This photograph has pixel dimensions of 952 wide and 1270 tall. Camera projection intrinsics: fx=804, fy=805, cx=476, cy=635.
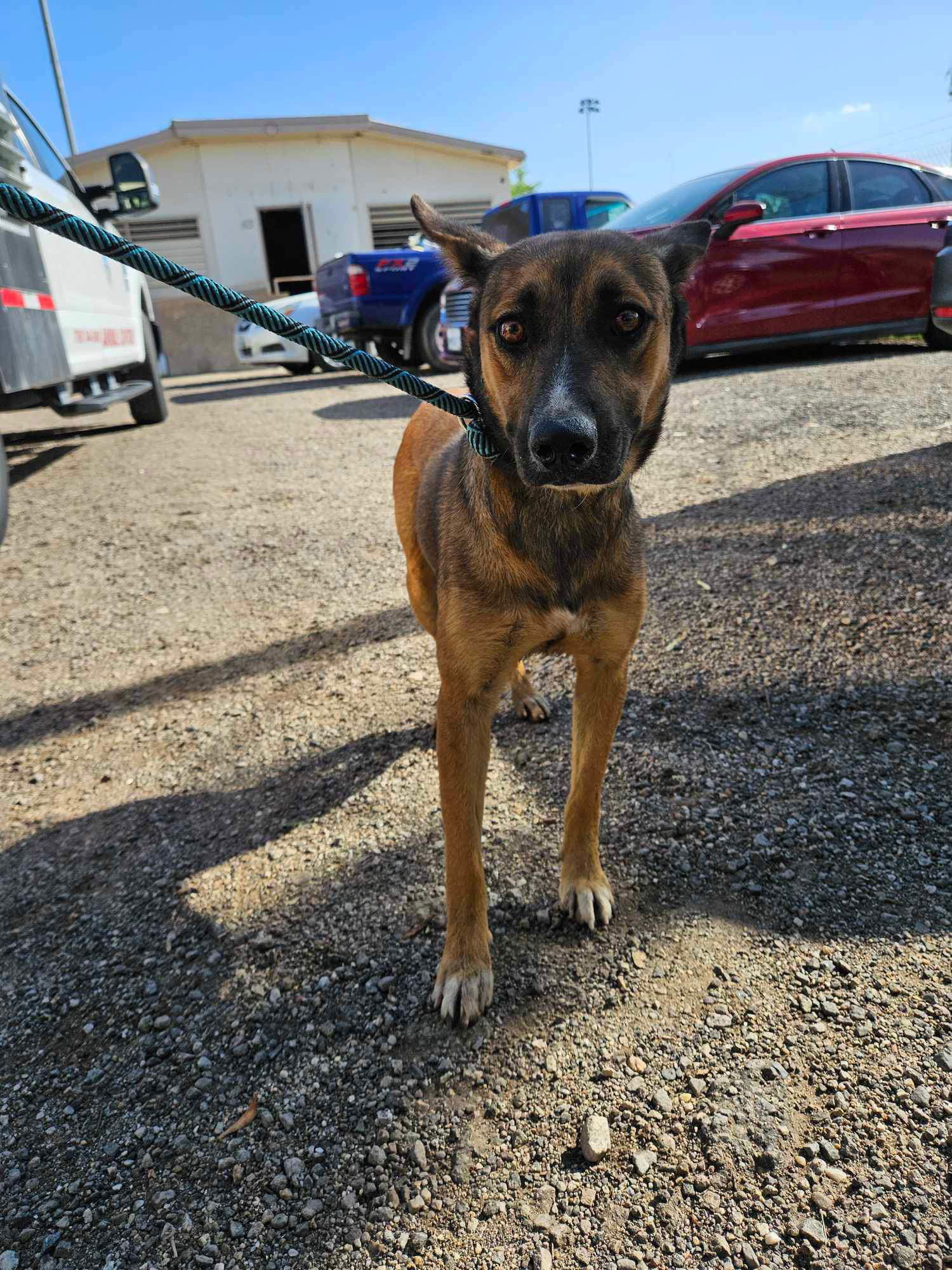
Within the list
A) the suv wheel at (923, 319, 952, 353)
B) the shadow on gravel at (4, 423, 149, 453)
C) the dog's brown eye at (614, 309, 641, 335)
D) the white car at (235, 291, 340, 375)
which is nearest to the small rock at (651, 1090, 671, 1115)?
the dog's brown eye at (614, 309, 641, 335)

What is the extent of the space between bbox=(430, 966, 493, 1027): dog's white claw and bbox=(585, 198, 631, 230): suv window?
11.6 metres

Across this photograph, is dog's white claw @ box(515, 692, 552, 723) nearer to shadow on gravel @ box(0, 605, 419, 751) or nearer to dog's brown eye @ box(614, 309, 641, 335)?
shadow on gravel @ box(0, 605, 419, 751)

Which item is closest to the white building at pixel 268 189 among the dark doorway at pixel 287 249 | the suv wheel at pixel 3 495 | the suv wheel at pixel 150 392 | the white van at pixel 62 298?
the dark doorway at pixel 287 249

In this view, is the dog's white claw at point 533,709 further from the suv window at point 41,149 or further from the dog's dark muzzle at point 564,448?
the suv window at point 41,149

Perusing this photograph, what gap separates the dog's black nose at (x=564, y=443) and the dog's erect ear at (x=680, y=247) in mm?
821

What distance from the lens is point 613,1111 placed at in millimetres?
Answer: 1671

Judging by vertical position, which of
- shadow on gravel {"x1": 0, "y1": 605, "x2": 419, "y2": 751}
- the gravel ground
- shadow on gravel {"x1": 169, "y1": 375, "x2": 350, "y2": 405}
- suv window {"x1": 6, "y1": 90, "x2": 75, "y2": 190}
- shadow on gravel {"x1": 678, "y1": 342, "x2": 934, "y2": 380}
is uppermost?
suv window {"x1": 6, "y1": 90, "x2": 75, "y2": 190}

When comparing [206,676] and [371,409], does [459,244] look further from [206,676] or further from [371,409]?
[371,409]

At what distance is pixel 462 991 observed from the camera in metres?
1.94

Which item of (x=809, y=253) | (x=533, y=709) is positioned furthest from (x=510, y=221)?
(x=533, y=709)

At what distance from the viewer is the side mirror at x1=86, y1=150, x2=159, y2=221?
22.6ft

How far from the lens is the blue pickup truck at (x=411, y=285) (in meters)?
10.7

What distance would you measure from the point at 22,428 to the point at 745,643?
10.3 m

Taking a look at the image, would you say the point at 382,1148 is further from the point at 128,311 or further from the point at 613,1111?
the point at 128,311
